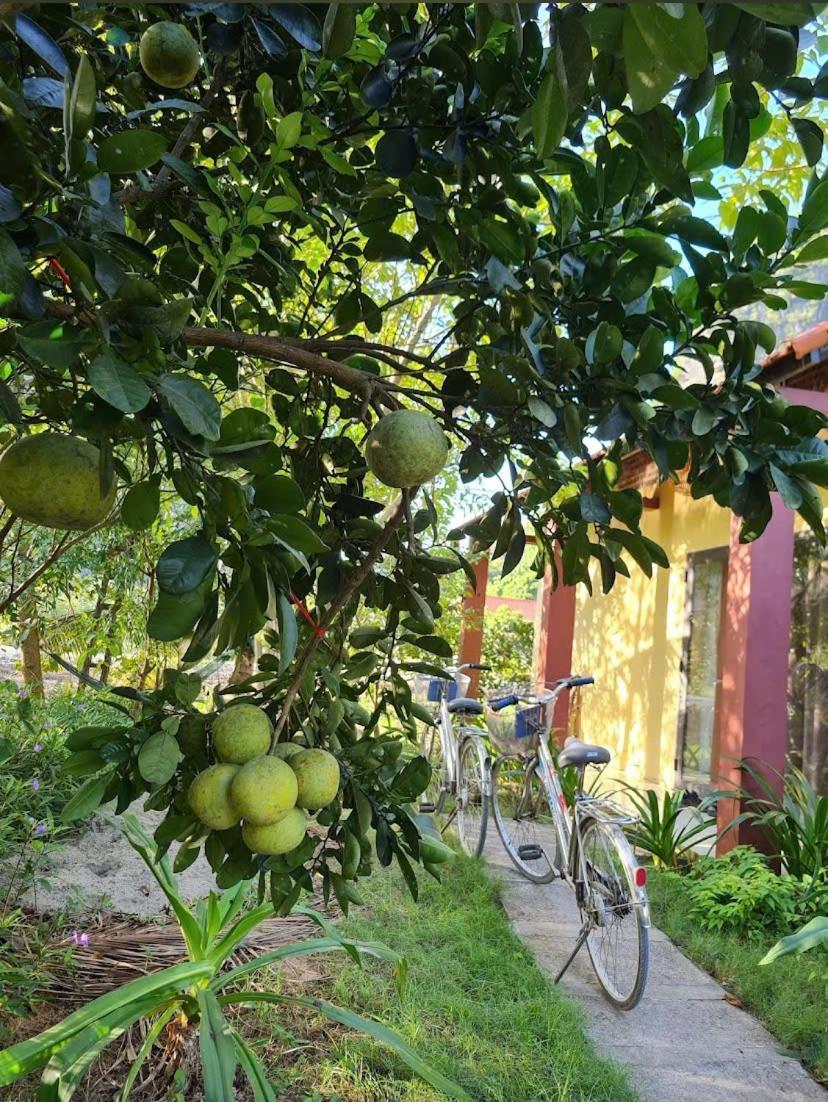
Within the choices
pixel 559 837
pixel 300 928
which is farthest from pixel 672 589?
pixel 300 928

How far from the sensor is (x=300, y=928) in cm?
381

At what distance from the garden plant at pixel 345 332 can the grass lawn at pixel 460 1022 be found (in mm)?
787

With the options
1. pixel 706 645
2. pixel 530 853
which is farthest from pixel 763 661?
pixel 706 645

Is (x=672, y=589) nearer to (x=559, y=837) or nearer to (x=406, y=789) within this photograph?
(x=559, y=837)

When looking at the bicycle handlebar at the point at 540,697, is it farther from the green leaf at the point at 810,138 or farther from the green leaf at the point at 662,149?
the green leaf at the point at 662,149

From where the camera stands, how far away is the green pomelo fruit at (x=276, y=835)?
124 cm

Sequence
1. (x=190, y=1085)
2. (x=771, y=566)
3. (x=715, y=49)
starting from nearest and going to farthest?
(x=715, y=49), (x=190, y=1085), (x=771, y=566)

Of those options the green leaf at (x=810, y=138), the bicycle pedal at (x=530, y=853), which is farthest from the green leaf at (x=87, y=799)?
the bicycle pedal at (x=530, y=853)

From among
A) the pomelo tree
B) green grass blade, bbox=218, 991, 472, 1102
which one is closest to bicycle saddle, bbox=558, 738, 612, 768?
green grass blade, bbox=218, 991, 472, 1102

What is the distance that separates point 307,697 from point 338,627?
1.16 feet

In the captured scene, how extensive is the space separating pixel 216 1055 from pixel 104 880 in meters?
2.16

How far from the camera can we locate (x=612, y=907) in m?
3.55

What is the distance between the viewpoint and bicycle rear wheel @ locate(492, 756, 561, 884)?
4816mm

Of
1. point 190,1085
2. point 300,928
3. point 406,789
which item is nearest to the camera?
point 406,789
